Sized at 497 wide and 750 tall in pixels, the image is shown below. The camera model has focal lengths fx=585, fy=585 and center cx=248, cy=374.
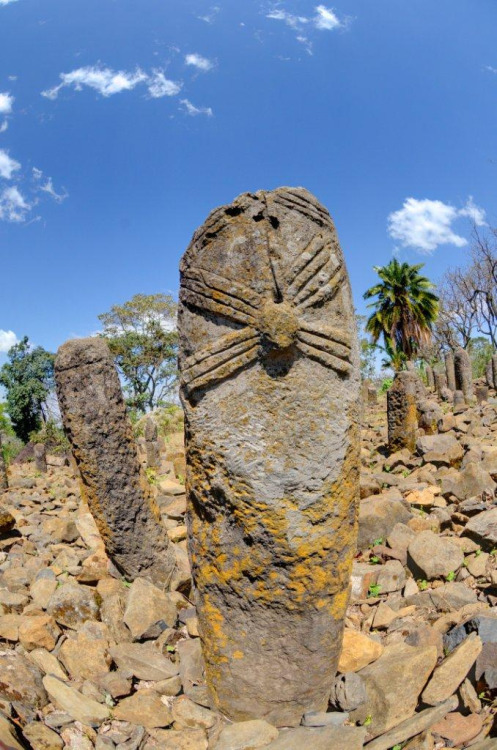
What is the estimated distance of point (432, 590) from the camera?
4.20 m

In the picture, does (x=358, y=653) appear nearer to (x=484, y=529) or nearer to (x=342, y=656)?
(x=342, y=656)

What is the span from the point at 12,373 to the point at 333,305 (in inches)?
1369

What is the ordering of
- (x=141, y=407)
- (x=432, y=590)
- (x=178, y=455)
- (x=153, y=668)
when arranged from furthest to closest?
(x=141, y=407), (x=178, y=455), (x=432, y=590), (x=153, y=668)

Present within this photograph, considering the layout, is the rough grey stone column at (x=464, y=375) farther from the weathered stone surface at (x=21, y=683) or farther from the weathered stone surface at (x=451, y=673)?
the weathered stone surface at (x=21, y=683)

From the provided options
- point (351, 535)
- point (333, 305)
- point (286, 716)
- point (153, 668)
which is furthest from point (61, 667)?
point (333, 305)

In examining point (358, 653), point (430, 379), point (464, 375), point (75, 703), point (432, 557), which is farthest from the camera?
point (430, 379)

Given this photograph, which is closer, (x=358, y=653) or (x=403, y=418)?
(x=358, y=653)

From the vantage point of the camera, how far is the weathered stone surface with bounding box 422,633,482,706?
9.67ft

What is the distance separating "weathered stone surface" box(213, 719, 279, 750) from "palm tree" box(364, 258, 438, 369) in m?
31.8

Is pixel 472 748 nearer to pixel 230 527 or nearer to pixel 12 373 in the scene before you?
pixel 230 527

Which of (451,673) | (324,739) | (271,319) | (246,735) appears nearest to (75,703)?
(246,735)

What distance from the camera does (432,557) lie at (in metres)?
4.52

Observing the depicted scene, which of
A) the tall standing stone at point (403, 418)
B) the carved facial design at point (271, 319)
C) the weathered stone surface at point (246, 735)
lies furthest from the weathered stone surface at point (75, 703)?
the tall standing stone at point (403, 418)

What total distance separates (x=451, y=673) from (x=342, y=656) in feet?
2.26
